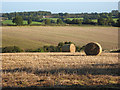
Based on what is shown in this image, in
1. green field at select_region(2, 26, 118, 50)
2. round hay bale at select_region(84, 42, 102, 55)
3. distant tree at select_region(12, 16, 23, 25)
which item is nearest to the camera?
round hay bale at select_region(84, 42, 102, 55)

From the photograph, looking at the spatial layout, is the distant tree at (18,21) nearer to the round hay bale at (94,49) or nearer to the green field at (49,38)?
the green field at (49,38)

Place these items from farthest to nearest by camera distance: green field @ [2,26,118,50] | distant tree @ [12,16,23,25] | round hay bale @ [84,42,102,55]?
1. distant tree @ [12,16,23,25]
2. green field @ [2,26,118,50]
3. round hay bale @ [84,42,102,55]

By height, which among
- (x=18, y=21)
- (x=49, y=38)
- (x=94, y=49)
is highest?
(x=18, y=21)

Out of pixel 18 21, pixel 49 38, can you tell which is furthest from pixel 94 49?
pixel 18 21

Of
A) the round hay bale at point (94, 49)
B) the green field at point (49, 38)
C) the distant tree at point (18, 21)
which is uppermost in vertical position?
the distant tree at point (18, 21)

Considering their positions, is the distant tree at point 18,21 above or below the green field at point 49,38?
above

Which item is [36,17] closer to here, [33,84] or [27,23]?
[27,23]

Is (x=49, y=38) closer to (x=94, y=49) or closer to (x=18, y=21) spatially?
(x=18, y=21)

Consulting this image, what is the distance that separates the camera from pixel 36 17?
71438mm

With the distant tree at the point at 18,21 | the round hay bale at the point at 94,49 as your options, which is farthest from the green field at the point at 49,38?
the round hay bale at the point at 94,49

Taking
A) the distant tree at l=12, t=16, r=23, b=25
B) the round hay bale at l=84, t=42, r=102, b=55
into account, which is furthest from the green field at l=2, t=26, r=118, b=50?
the round hay bale at l=84, t=42, r=102, b=55

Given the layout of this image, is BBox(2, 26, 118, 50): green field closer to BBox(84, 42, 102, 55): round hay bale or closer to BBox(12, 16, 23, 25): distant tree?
BBox(12, 16, 23, 25): distant tree

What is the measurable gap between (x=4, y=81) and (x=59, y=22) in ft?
203

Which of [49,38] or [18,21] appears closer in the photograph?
[49,38]
